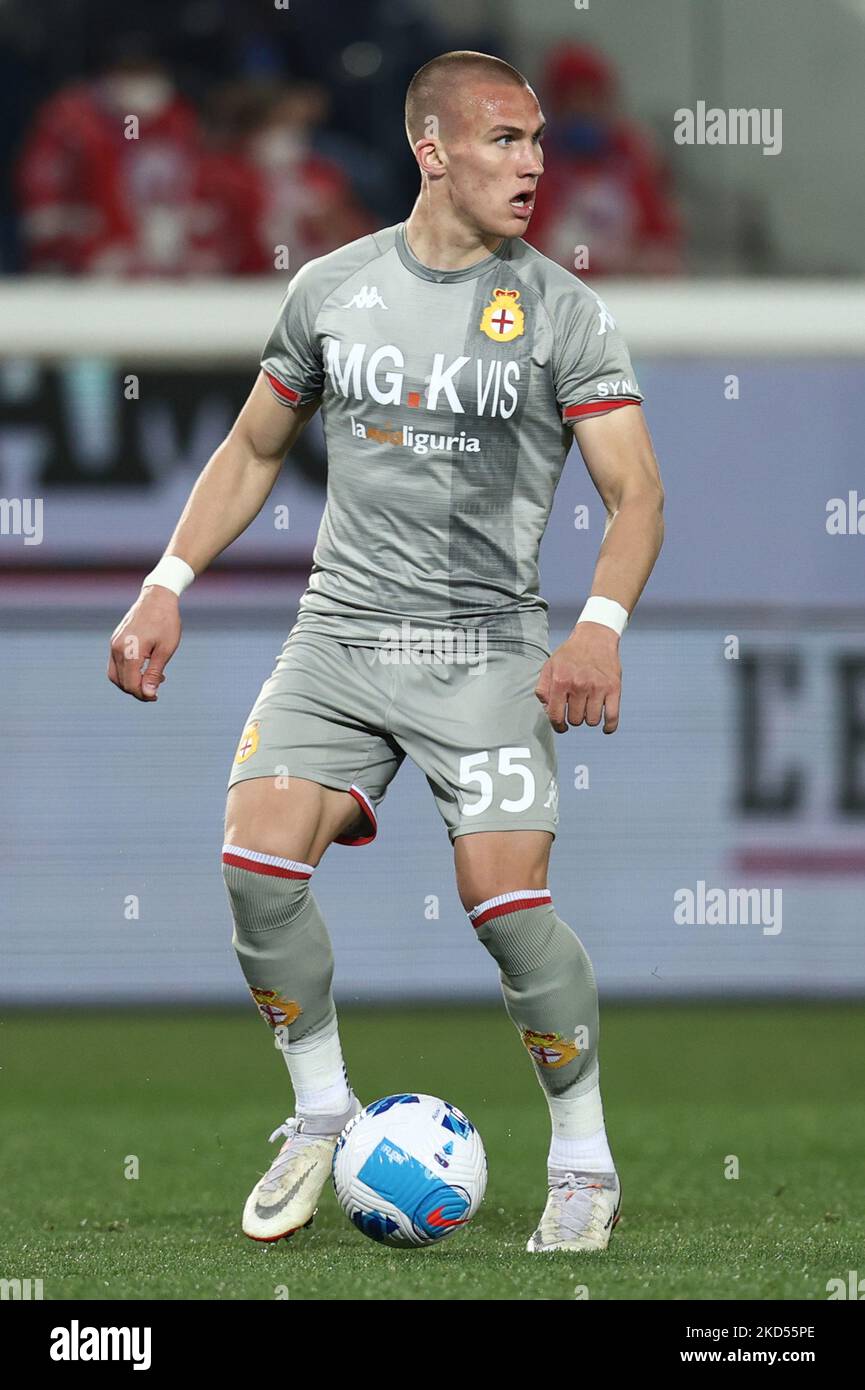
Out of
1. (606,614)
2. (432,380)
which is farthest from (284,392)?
(606,614)

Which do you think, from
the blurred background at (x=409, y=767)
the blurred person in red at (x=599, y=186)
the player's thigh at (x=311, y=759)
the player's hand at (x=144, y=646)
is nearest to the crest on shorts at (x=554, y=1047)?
the player's thigh at (x=311, y=759)

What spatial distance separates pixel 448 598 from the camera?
3.80 meters

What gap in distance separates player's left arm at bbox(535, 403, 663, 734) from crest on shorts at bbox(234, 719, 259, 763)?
0.57 meters

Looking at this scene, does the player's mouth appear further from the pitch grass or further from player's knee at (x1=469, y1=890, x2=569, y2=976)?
the pitch grass

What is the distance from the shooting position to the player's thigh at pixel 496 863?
3.63m

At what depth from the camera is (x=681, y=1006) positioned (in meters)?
8.44

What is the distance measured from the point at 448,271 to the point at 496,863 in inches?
42.4

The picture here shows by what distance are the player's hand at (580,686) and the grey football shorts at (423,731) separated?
246 millimetres

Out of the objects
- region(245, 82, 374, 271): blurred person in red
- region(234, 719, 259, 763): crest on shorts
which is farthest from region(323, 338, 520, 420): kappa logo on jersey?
region(245, 82, 374, 271): blurred person in red

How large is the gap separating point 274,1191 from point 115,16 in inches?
299

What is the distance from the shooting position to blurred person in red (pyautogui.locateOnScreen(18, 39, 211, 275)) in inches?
368
